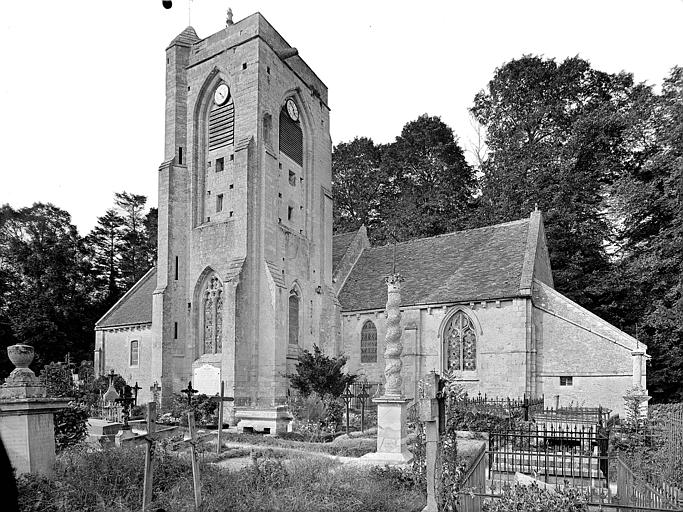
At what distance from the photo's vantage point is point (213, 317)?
2564 cm

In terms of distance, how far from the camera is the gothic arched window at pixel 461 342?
2461 cm

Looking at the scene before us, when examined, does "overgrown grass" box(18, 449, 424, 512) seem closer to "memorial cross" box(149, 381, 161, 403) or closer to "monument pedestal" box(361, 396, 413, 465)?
"monument pedestal" box(361, 396, 413, 465)

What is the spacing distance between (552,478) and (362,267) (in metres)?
21.3

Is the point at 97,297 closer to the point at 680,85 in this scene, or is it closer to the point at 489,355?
the point at 489,355

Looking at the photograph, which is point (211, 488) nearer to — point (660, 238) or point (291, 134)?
point (291, 134)

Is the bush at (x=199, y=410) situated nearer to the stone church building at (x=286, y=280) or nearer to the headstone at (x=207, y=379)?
the stone church building at (x=286, y=280)

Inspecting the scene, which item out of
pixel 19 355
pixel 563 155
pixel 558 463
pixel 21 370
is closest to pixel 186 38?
pixel 19 355

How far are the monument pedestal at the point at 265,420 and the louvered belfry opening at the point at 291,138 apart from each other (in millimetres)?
13893

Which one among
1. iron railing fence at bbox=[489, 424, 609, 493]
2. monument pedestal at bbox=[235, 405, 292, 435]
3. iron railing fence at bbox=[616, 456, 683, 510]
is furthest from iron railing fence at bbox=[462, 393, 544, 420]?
iron railing fence at bbox=[616, 456, 683, 510]

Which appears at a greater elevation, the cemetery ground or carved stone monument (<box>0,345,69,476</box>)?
carved stone monument (<box>0,345,69,476</box>)

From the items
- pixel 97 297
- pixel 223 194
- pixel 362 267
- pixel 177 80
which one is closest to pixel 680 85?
pixel 362 267

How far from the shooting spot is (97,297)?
158 feet

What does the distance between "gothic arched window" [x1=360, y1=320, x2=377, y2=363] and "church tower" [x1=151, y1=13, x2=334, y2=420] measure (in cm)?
187

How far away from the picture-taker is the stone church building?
2302cm
